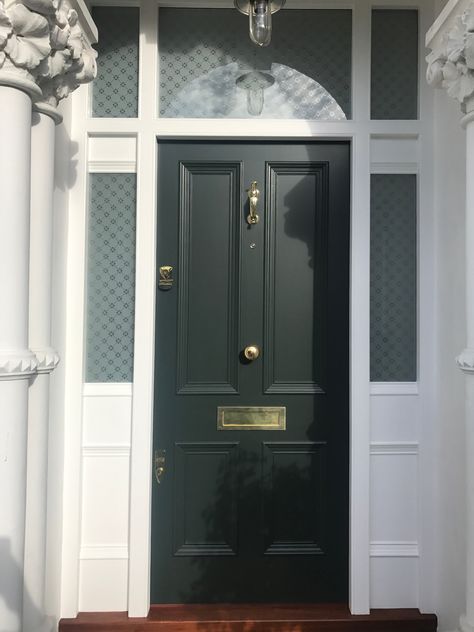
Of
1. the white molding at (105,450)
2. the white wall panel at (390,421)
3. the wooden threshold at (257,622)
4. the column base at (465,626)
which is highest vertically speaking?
the white wall panel at (390,421)

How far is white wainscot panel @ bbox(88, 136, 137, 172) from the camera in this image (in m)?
2.41

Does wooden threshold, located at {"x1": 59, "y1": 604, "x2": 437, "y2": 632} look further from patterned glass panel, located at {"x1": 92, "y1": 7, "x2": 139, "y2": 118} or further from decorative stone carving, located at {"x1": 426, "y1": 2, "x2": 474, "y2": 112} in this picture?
patterned glass panel, located at {"x1": 92, "y1": 7, "x2": 139, "y2": 118}

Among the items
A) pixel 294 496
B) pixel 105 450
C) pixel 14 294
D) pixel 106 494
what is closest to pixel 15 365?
pixel 14 294

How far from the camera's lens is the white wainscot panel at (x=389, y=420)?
240 cm

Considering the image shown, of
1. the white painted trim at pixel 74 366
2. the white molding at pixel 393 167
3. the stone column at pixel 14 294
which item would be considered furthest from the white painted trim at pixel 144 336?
the white molding at pixel 393 167

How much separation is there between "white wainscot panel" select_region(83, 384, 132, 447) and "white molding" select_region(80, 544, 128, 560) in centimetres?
47

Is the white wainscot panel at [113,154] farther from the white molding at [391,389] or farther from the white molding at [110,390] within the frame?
the white molding at [391,389]

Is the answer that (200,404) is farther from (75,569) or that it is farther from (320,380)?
(75,569)

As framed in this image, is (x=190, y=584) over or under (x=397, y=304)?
under

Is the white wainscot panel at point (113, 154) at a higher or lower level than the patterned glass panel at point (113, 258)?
higher

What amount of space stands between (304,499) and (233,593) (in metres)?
0.55

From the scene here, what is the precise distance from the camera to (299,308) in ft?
8.07

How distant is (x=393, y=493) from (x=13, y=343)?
5.87 feet

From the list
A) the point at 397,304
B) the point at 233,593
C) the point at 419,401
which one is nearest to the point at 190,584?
the point at 233,593
